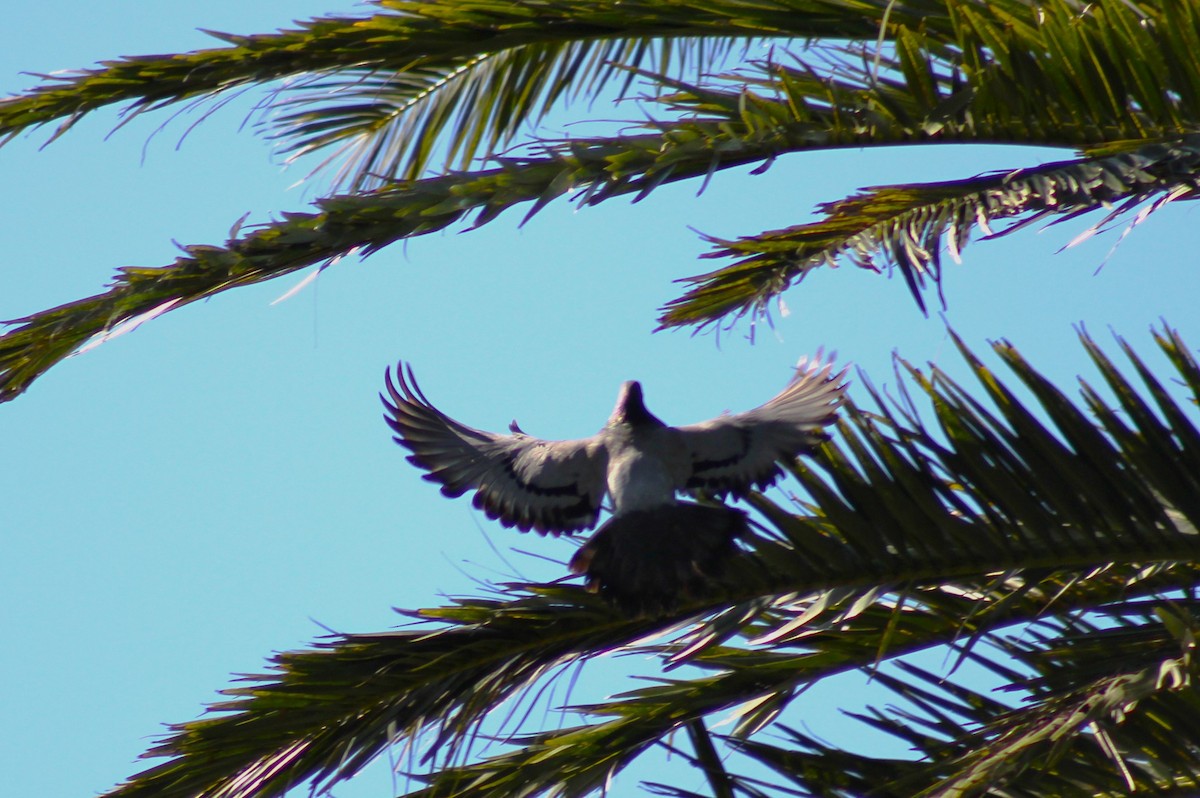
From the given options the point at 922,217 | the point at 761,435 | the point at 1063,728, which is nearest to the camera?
the point at 1063,728

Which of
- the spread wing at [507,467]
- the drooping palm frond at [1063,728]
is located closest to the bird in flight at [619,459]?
the spread wing at [507,467]

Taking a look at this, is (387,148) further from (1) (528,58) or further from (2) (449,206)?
(2) (449,206)

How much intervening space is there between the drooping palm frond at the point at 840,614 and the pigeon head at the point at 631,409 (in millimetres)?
1100

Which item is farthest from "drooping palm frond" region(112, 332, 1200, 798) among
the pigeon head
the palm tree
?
the pigeon head

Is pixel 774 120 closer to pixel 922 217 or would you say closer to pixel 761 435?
pixel 922 217

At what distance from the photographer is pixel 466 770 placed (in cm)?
328

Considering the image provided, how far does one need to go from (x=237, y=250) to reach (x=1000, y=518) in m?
1.87

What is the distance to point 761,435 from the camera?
4266mm

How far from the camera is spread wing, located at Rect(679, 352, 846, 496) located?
402cm

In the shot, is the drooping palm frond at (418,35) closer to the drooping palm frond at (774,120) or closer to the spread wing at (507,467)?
the drooping palm frond at (774,120)

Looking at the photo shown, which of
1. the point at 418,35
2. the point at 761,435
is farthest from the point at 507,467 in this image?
the point at 418,35

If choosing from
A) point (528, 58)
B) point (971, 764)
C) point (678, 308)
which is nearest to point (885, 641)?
point (971, 764)

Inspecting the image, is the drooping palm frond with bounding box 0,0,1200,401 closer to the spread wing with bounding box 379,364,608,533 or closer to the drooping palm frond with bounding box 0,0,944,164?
the drooping palm frond with bounding box 0,0,944,164

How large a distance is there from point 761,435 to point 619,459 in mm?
443
